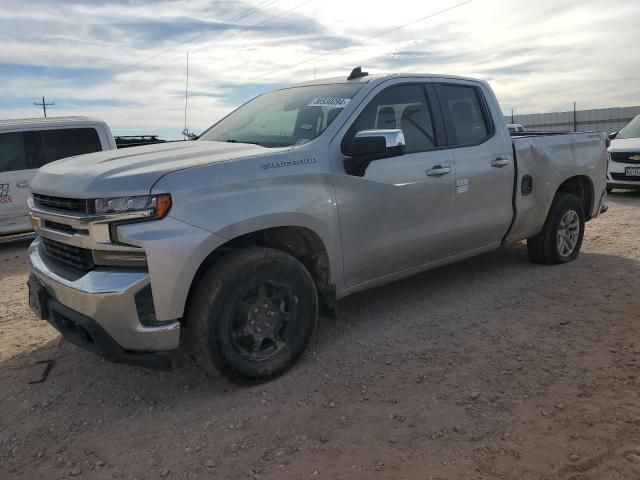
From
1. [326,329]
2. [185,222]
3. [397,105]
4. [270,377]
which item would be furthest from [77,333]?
[397,105]

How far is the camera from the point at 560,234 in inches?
236

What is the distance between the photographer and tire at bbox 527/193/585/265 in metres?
5.85

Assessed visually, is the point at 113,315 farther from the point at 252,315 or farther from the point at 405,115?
the point at 405,115

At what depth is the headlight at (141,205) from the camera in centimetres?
299

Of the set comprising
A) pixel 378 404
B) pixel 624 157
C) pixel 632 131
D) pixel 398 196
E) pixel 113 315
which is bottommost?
pixel 378 404

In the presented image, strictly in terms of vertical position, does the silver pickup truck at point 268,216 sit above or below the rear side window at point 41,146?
below

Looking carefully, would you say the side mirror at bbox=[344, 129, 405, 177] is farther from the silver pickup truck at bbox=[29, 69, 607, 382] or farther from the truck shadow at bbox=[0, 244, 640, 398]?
the truck shadow at bbox=[0, 244, 640, 398]

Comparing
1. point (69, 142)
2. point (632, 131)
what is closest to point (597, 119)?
point (632, 131)

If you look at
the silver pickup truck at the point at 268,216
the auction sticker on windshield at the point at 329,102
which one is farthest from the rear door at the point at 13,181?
the auction sticker on windshield at the point at 329,102

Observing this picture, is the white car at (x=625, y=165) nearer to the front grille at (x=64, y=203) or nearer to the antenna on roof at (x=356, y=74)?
the antenna on roof at (x=356, y=74)

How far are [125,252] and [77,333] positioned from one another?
2.06 ft

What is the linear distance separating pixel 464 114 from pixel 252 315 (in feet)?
9.00

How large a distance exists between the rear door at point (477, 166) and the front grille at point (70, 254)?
283 centimetres

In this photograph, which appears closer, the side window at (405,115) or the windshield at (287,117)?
the windshield at (287,117)
